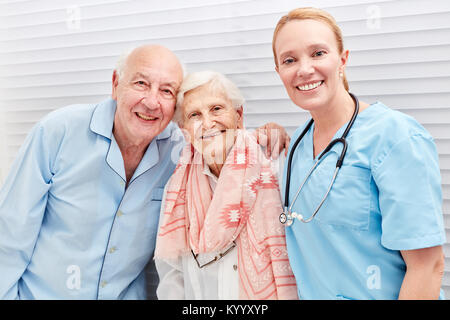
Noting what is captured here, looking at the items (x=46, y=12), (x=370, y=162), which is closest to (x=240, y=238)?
(x=370, y=162)

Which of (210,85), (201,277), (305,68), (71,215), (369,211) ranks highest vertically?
(210,85)

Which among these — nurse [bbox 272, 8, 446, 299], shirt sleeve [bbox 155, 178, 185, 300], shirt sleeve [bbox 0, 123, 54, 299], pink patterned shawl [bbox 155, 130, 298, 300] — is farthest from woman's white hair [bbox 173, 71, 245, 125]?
shirt sleeve [bbox 0, 123, 54, 299]

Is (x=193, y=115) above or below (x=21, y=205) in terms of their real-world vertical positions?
above

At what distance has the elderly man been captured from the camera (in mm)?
1425

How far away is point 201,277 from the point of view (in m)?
1.39

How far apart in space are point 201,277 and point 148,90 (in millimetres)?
724

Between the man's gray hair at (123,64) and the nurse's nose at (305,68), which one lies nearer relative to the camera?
the nurse's nose at (305,68)

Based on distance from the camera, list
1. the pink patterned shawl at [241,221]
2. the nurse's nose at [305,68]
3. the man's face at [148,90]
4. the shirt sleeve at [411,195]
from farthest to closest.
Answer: the man's face at [148,90] < the pink patterned shawl at [241,221] < the nurse's nose at [305,68] < the shirt sleeve at [411,195]

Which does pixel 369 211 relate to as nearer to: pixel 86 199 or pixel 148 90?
pixel 148 90

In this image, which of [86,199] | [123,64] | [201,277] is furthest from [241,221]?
[123,64]

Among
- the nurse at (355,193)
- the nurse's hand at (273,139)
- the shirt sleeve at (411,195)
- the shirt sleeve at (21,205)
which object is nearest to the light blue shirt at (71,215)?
the shirt sleeve at (21,205)

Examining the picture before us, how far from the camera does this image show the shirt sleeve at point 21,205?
4.68 ft

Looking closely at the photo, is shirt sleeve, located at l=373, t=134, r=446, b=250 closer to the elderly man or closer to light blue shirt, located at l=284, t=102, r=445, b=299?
light blue shirt, located at l=284, t=102, r=445, b=299

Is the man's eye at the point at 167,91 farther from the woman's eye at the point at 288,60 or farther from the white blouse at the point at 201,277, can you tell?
the woman's eye at the point at 288,60
